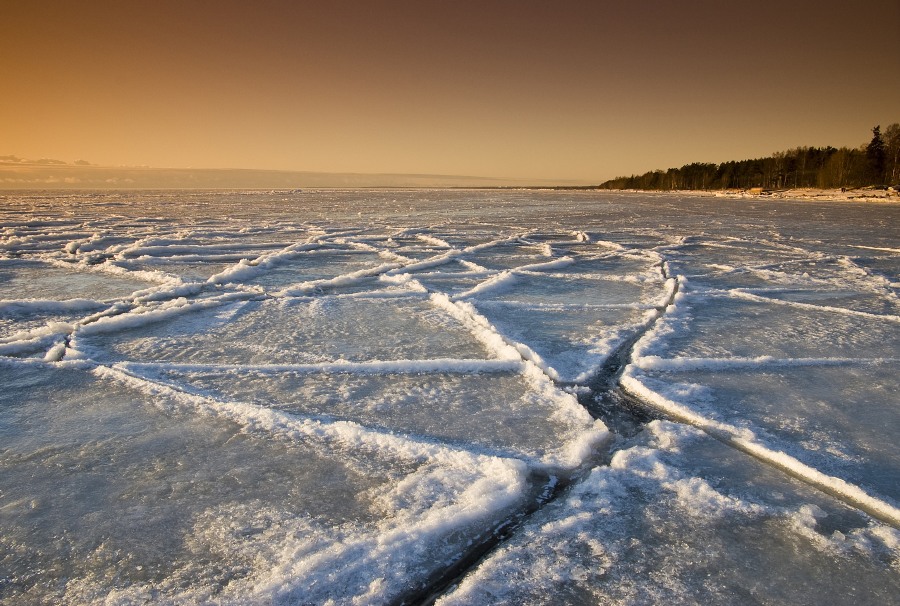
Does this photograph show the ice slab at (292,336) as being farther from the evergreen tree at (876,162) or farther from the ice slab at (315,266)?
the evergreen tree at (876,162)

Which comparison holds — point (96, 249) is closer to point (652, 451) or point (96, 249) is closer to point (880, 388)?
point (652, 451)

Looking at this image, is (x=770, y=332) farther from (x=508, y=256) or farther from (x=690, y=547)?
(x=508, y=256)

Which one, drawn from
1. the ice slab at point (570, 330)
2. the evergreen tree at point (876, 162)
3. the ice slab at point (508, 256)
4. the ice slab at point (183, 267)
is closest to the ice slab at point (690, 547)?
the ice slab at point (570, 330)

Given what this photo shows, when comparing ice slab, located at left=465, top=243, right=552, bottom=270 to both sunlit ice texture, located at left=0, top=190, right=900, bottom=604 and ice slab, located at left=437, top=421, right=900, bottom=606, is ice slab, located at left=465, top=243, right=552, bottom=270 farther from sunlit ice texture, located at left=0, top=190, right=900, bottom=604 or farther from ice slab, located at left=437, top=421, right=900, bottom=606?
ice slab, located at left=437, top=421, right=900, bottom=606

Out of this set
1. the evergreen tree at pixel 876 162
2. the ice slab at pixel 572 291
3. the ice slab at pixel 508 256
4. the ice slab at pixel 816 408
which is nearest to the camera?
the ice slab at pixel 816 408

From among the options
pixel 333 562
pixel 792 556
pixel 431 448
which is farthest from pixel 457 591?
pixel 792 556

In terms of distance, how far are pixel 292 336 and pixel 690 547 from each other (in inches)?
92.1

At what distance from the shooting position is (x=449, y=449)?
171 cm

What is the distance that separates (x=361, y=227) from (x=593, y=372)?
28.5ft

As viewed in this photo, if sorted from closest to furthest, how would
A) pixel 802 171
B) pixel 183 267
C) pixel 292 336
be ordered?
1. pixel 292 336
2. pixel 183 267
3. pixel 802 171

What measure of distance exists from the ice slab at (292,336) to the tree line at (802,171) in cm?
4706

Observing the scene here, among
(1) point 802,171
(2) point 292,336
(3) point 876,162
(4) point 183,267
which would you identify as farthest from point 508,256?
(1) point 802,171

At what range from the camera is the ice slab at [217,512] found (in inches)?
46.4

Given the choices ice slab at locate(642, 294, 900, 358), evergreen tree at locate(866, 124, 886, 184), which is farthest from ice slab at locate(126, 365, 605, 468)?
evergreen tree at locate(866, 124, 886, 184)
